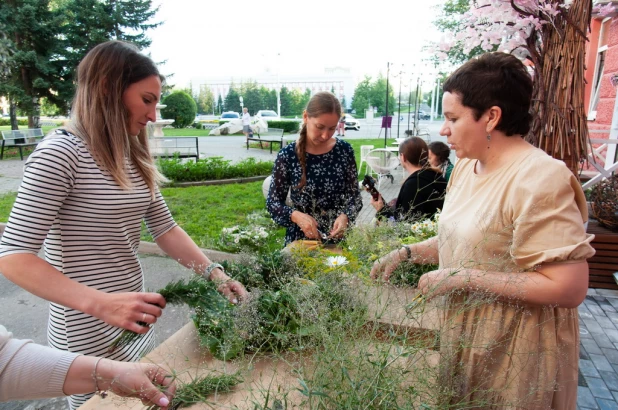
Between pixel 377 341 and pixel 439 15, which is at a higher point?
pixel 439 15

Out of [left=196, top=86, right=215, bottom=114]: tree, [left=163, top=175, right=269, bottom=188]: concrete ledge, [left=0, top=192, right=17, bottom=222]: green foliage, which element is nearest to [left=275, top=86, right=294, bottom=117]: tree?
[left=196, top=86, right=215, bottom=114]: tree

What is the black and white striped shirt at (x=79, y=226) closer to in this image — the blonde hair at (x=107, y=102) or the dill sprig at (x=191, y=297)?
the blonde hair at (x=107, y=102)

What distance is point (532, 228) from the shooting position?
101 cm

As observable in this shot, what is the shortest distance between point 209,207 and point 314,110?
208 inches

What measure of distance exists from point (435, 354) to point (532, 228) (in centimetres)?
44

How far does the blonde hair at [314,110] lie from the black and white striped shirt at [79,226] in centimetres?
104

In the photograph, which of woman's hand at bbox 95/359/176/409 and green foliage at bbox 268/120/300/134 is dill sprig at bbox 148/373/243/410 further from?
green foliage at bbox 268/120/300/134

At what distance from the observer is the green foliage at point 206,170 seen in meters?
9.34

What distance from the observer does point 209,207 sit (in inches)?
284

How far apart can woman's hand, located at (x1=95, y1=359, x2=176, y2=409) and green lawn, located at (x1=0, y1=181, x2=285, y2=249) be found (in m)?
4.08

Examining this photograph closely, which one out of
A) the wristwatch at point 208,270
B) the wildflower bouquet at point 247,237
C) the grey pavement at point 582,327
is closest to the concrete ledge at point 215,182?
the grey pavement at point 582,327

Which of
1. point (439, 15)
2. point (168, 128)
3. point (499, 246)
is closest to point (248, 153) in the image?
point (439, 15)

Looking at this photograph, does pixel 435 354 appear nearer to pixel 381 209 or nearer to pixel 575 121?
pixel 381 209

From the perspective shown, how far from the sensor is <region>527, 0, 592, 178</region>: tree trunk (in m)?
2.17
